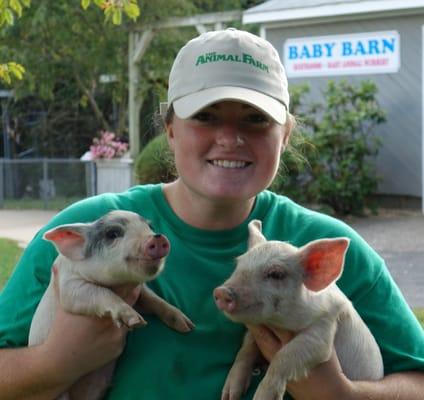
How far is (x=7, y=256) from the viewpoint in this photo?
10750mm

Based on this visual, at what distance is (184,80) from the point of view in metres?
2.73

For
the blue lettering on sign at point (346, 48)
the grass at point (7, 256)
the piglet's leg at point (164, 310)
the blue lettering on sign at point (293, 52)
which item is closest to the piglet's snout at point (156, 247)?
the piglet's leg at point (164, 310)

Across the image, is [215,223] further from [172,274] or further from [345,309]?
[345,309]

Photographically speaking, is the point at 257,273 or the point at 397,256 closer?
the point at 257,273

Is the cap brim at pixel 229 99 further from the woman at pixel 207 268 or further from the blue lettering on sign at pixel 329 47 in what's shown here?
the blue lettering on sign at pixel 329 47

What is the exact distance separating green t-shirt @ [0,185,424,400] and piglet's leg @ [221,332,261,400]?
0.21 feet

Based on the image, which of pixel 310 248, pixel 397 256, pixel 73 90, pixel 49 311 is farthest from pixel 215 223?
pixel 73 90

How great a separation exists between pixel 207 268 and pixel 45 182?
16.1 metres

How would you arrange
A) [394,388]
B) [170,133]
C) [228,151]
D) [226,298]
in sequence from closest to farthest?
[226,298]
[228,151]
[394,388]
[170,133]

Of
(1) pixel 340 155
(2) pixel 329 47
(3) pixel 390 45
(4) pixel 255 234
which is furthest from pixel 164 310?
(2) pixel 329 47

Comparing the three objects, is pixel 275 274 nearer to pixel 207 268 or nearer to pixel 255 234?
pixel 255 234

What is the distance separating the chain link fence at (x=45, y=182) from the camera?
18.1 metres

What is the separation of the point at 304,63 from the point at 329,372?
13103 millimetres

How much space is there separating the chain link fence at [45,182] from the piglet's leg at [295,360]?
15.4 meters
